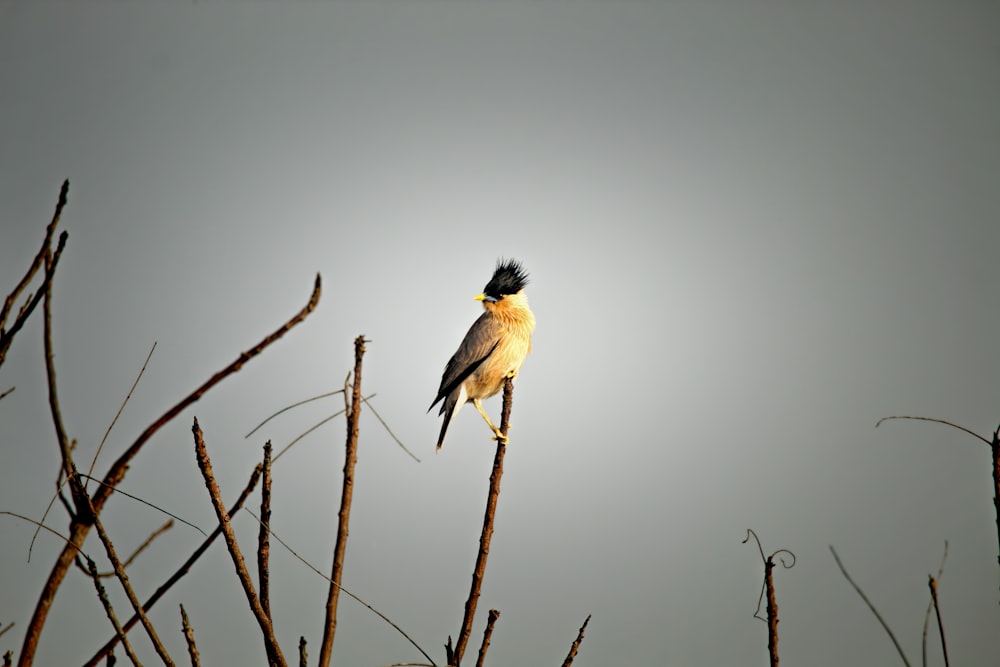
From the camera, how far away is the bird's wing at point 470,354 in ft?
20.6

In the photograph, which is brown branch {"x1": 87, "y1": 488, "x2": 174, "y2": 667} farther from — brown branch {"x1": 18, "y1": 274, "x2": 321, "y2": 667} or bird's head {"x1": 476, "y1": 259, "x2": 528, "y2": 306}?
bird's head {"x1": 476, "y1": 259, "x2": 528, "y2": 306}

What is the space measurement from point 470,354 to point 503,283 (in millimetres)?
885

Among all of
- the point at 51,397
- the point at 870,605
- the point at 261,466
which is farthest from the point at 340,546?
the point at 870,605

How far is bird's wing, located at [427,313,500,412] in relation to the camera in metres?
6.29

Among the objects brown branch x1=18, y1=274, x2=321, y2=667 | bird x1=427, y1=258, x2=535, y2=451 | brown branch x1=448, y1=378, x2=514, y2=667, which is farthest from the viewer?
bird x1=427, y1=258, x2=535, y2=451

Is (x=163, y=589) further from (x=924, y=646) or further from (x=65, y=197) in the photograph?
(x=924, y=646)

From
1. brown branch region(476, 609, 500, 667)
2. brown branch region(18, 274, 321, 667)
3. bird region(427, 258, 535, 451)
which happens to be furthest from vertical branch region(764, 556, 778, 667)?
bird region(427, 258, 535, 451)

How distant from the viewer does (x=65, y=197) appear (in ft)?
3.71

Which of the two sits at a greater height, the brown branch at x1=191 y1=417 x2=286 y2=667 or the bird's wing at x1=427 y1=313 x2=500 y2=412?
the bird's wing at x1=427 y1=313 x2=500 y2=412

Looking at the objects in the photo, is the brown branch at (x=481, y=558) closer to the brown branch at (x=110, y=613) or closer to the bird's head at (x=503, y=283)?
the brown branch at (x=110, y=613)

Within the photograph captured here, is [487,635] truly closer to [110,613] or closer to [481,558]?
[481,558]

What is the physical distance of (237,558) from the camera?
1213mm

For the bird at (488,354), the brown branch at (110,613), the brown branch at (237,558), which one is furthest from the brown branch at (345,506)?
the bird at (488,354)

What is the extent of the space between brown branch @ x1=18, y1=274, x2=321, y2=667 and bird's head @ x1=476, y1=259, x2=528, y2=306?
18.9 feet
